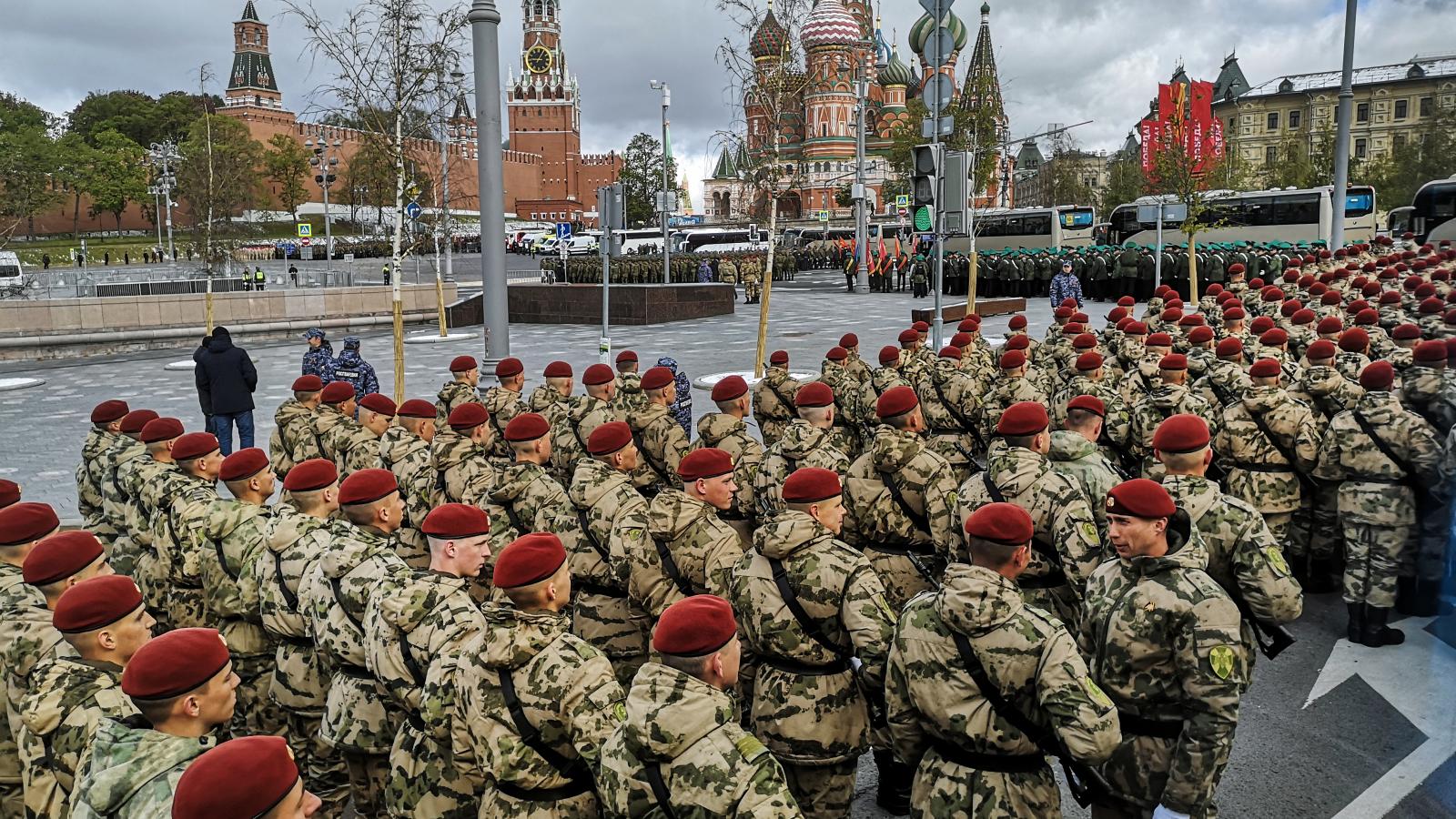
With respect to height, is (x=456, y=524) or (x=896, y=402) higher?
(x=896, y=402)

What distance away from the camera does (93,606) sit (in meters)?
3.46

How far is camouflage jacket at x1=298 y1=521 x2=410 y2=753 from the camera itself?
4012mm

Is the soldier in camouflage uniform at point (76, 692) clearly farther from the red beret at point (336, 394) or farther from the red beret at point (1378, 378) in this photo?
the red beret at point (1378, 378)

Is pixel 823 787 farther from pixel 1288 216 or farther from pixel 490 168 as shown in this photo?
pixel 1288 216

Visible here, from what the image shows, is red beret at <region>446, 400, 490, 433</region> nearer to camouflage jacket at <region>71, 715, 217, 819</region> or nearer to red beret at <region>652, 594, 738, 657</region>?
camouflage jacket at <region>71, 715, 217, 819</region>

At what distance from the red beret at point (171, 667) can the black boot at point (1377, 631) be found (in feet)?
22.0

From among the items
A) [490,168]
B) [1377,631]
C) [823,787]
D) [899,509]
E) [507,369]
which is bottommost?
[1377,631]

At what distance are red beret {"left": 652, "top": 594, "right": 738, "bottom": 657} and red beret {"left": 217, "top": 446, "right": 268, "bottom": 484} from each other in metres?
3.34

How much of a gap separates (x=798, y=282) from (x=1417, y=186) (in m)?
42.0

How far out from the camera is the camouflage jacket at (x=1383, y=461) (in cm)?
616

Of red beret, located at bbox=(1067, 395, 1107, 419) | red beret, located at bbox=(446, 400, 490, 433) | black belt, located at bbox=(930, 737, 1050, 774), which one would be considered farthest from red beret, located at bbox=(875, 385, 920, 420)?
red beret, located at bbox=(446, 400, 490, 433)

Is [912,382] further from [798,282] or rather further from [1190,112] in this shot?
[798,282]

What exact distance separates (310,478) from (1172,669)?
13.2ft

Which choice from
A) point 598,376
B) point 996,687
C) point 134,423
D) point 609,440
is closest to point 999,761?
point 996,687
